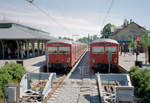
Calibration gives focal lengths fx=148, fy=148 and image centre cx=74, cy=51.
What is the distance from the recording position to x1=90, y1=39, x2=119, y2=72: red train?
461 inches

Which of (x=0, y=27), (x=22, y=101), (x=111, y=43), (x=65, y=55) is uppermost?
(x=0, y=27)

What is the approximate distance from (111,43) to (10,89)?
27.7 ft

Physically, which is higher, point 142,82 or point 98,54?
point 98,54

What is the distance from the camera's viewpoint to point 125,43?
3734 centimetres

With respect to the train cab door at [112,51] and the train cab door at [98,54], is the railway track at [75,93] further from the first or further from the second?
the train cab door at [112,51]

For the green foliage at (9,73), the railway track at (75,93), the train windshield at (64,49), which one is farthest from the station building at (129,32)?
the green foliage at (9,73)

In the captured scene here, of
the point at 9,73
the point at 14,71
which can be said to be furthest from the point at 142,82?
the point at 9,73

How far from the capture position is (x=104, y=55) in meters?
11.8

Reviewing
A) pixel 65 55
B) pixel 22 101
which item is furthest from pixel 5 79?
pixel 65 55

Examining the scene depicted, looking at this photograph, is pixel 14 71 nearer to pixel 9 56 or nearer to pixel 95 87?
pixel 95 87

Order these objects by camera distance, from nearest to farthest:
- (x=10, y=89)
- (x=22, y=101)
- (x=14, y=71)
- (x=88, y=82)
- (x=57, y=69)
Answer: (x=10, y=89) < (x=22, y=101) < (x=14, y=71) < (x=88, y=82) < (x=57, y=69)

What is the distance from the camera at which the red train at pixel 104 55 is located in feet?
38.4

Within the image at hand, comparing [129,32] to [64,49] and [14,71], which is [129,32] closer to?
[64,49]

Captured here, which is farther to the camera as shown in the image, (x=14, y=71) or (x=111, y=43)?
(x=111, y=43)
